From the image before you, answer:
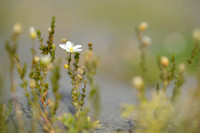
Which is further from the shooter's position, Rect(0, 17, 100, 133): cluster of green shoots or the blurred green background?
the blurred green background

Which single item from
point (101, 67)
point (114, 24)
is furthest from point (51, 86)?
point (114, 24)

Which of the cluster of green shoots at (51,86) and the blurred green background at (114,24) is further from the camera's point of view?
the blurred green background at (114,24)

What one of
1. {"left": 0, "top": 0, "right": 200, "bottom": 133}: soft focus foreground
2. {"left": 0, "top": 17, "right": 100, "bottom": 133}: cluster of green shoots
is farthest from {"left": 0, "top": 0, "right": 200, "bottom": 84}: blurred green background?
{"left": 0, "top": 17, "right": 100, "bottom": 133}: cluster of green shoots

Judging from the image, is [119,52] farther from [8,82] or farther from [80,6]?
[80,6]

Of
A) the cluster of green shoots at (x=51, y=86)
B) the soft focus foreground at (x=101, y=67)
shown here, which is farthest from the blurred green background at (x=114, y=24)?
the cluster of green shoots at (x=51, y=86)

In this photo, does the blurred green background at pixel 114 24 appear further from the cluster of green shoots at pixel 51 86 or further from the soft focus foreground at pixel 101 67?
the cluster of green shoots at pixel 51 86

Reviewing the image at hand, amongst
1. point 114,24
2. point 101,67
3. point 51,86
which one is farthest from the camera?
point 114,24

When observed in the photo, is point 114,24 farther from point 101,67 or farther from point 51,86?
point 51,86

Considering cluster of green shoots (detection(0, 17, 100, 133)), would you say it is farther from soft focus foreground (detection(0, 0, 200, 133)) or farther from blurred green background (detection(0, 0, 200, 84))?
blurred green background (detection(0, 0, 200, 84))
